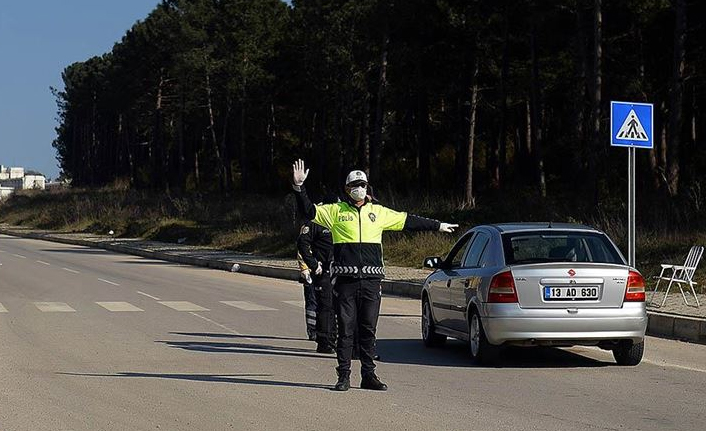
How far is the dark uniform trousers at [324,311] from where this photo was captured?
1391 cm

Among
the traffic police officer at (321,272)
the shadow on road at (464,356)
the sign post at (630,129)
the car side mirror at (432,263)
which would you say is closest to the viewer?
the shadow on road at (464,356)

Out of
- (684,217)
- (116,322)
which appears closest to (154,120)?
(684,217)

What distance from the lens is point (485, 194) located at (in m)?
54.4

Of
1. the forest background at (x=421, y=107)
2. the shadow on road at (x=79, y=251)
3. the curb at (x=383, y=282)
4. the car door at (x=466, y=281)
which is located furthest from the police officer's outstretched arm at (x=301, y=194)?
the shadow on road at (x=79, y=251)

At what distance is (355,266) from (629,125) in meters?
8.73

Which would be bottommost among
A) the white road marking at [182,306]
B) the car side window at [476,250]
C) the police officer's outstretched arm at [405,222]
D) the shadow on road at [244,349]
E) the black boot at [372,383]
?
the shadow on road at [244,349]

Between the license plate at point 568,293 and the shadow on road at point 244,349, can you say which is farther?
the shadow on road at point 244,349

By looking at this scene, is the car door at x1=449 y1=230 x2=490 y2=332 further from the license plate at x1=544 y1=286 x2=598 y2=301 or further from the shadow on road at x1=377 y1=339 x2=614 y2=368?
the license plate at x1=544 y1=286 x2=598 y2=301

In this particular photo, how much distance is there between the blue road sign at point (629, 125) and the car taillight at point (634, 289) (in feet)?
18.6

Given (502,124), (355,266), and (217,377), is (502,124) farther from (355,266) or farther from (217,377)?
(355,266)

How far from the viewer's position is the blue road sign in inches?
696

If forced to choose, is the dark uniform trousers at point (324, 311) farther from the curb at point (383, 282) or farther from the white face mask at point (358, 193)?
the curb at point (383, 282)

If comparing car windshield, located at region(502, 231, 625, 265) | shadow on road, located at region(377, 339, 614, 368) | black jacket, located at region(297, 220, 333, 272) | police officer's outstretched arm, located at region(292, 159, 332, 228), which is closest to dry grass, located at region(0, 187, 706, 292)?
shadow on road, located at region(377, 339, 614, 368)

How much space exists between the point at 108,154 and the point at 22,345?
120 meters
